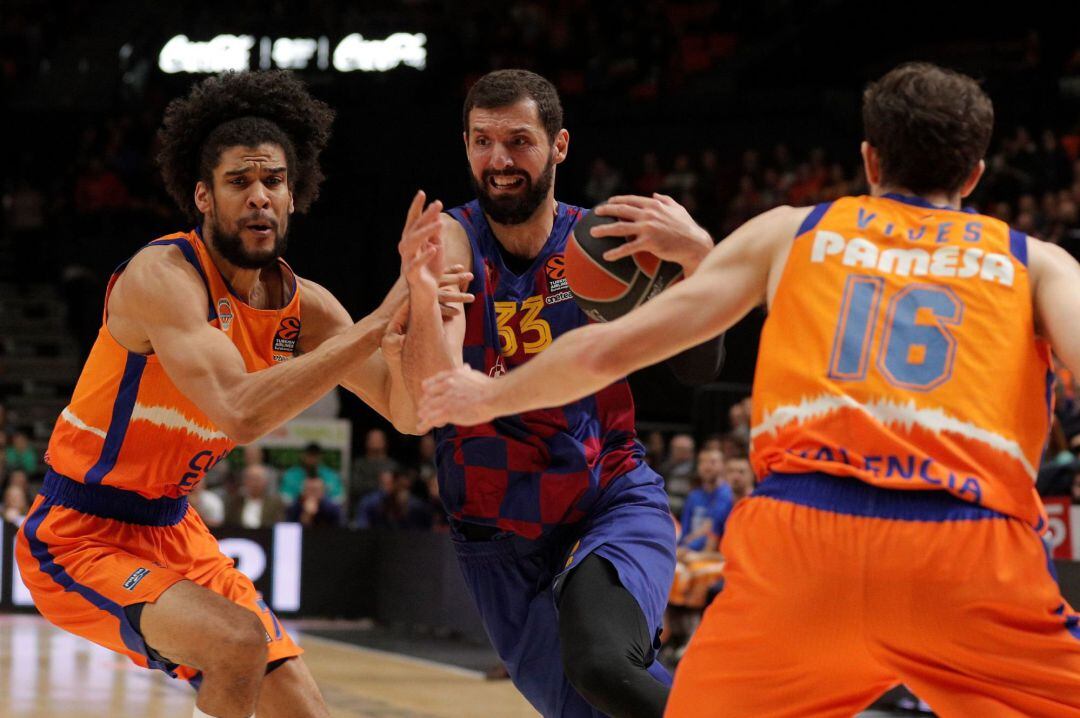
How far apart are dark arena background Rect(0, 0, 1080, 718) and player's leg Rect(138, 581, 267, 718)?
4.32 metres

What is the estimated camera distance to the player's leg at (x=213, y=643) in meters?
4.62

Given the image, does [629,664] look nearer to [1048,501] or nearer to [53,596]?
[53,596]

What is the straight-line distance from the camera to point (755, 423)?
11.4ft

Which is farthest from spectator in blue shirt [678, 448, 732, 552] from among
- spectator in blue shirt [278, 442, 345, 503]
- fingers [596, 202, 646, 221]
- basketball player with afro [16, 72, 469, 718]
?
fingers [596, 202, 646, 221]

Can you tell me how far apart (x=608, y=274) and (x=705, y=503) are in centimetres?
669

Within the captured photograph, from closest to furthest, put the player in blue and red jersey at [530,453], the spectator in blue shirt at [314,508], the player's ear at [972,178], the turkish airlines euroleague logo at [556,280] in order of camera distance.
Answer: the player's ear at [972,178] < the player in blue and red jersey at [530,453] < the turkish airlines euroleague logo at [556,280] < the spectator in blue shirt at [314,508]

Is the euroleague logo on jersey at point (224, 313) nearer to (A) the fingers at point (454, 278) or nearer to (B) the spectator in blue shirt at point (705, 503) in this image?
(A) the fingers at point (454, 278)

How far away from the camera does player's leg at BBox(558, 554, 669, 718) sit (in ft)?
13.3

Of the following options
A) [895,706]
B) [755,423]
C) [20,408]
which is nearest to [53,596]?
[755,423]

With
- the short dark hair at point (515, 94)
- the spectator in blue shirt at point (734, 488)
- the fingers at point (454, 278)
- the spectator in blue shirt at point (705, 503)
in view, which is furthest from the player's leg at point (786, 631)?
the spectator in blue shirt at point (705, 503)

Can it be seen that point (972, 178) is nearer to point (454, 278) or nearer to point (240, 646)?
point (454, 278)

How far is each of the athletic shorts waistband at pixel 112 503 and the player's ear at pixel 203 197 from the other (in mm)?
1028

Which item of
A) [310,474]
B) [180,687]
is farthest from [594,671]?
[310,474]

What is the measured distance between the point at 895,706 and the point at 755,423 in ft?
20.1
